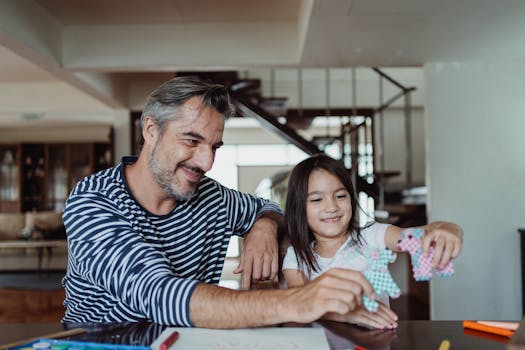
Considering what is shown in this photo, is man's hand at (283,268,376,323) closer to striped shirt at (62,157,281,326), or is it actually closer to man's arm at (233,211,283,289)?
striped shirt at (62,157,281,326)

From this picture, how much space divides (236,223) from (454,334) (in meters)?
0.80

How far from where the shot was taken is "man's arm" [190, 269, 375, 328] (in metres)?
0.91

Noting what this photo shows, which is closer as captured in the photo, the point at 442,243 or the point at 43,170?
the point at 442,243

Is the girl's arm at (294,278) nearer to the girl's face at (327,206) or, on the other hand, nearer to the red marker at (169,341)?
the girl's face at (327,206)

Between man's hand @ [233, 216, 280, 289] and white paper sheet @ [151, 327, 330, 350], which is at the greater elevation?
man's hand @ [233, 216, 280, 289]

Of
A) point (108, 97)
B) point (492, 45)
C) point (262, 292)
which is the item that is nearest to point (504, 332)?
point (262, 292)

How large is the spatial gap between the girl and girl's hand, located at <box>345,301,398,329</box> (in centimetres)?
41

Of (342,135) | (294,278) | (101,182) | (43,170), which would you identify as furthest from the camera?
(43,170)

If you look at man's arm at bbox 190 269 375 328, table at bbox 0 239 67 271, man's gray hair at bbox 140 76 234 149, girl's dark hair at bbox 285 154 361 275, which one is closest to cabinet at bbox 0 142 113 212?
table at bbox 0 239 67 271

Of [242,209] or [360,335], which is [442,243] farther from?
[242,209]

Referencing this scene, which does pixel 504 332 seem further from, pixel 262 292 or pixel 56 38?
pixel 56 38

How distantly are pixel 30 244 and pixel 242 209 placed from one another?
6.70 metres

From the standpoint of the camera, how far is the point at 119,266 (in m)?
1.11

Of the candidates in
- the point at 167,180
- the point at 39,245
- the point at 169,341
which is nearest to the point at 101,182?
the point at 167,180
